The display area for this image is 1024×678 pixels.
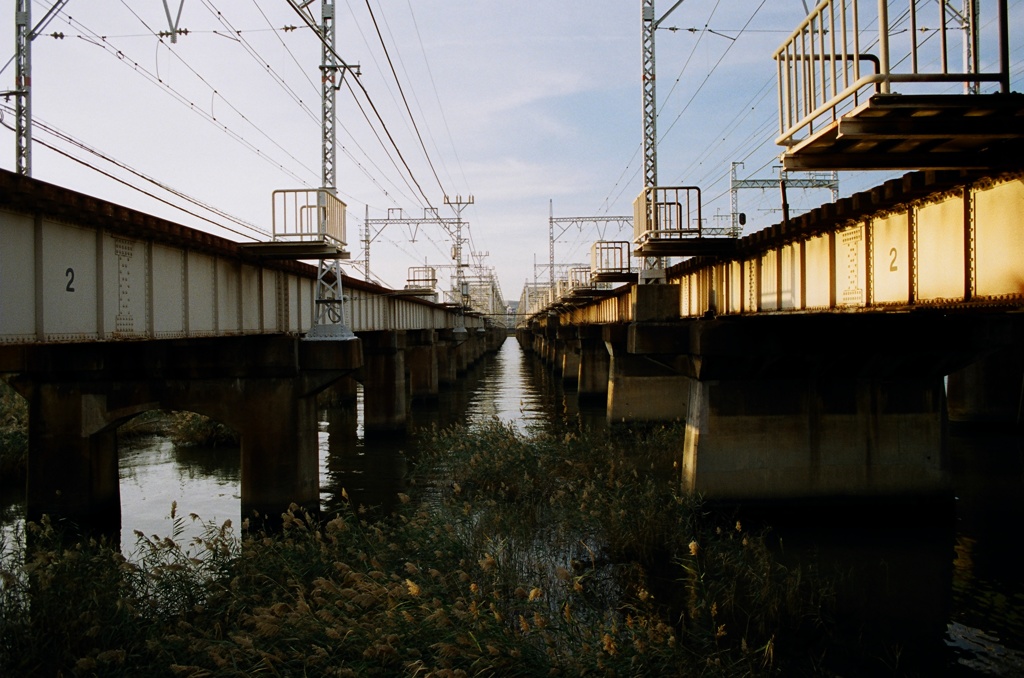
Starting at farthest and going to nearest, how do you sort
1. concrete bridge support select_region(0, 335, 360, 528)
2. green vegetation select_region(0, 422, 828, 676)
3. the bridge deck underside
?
concrete bridge support select_region(0, 335, 360, 528) < green vegetation select_region(0, 422, 828, 676) < the bridge deck underside

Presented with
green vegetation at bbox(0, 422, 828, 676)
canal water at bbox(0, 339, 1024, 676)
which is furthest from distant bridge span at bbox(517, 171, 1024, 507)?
green vegetation at bbox(0, 422, 828, 676)

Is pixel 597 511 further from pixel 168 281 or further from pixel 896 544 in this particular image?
pixel 168 281

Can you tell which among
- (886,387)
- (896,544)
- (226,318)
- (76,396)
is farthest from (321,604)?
(886,387)

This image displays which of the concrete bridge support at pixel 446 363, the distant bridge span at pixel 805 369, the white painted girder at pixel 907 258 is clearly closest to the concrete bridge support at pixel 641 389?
the distant bridge span at pixel 805 369

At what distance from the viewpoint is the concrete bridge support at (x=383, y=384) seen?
27781 mm

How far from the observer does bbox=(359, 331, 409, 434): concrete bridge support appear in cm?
2778

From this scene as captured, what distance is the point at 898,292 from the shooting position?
9.31 m

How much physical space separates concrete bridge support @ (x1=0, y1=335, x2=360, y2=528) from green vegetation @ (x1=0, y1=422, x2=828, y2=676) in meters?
2.79

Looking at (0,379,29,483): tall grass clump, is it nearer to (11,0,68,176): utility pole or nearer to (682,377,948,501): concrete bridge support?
(11,0,68,176): utility pole

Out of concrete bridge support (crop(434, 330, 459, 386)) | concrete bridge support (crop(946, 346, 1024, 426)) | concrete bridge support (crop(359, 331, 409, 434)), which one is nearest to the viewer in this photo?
concrete bridge support (crop(359, 331, 409, 434))

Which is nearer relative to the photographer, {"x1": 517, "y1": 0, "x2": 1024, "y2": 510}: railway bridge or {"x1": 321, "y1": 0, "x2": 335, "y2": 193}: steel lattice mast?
{"x1": 517, "y1": 0, "x2": 1024, "y2": 510}: railway bridge

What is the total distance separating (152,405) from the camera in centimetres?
1486

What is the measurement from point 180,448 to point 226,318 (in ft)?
39.6

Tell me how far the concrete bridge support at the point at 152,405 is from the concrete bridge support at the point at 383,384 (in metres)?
12.2
